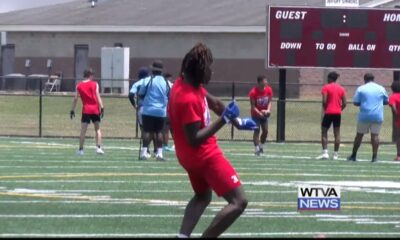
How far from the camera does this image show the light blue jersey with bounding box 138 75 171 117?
2331 cm

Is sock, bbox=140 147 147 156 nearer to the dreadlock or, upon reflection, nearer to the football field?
the football field

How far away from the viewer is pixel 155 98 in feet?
76.5

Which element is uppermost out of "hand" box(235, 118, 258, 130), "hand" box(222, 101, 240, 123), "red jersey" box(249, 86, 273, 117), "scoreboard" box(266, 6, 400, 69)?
"scoreboard" box(266, 6, 400, 69)

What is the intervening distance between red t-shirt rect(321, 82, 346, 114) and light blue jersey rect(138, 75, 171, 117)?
4099mm

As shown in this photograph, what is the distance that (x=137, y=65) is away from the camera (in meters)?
59.6

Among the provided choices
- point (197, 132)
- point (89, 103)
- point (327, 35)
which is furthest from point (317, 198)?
point (327, 35)

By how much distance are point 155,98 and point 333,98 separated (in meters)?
4.51

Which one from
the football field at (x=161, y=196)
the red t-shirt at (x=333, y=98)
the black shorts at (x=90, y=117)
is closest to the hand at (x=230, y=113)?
the football field at (x=161, y=196)

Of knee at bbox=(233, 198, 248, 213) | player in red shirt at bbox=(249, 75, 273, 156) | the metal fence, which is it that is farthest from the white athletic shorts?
knee at bbox=(233, 198, 248, 213)

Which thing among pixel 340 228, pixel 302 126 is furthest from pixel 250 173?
pixel 302 126

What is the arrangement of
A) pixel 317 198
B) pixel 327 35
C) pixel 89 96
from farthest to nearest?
pixel 327 35 < pixel 89 96 < pixel 317 198

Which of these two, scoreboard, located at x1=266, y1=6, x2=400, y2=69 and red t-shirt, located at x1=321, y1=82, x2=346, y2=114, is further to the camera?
scoreboard, located at x1=266, y1=6, x2=400, y2=69

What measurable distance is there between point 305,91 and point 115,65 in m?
8.53

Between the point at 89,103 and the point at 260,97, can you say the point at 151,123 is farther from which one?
the point at 260,97
